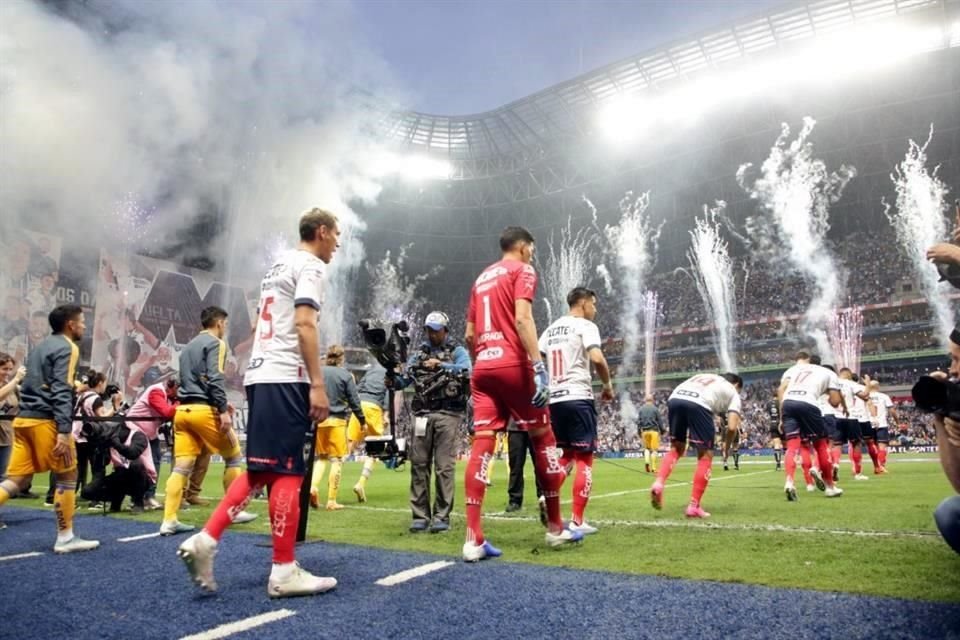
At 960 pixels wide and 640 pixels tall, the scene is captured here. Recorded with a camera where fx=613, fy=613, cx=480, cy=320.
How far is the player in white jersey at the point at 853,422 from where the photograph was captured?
38.4 ft

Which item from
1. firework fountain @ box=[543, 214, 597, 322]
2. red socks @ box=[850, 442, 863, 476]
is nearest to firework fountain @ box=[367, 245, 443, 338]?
firework fountain @ box=[543, 214, 597, 322]

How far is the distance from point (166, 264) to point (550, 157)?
25.8 m

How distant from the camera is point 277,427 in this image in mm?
3432

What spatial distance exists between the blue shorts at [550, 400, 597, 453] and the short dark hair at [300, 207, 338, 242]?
2724mm

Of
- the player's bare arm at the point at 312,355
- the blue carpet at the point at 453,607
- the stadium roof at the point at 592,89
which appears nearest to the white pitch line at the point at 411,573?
the blue carpet at the point at 453,607

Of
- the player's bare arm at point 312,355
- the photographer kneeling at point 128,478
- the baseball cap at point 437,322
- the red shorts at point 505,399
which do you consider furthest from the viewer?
the photographer kneeling at point 128,478

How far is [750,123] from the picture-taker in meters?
39.2

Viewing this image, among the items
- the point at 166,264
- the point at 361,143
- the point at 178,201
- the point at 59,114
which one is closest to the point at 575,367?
the point at 59,114

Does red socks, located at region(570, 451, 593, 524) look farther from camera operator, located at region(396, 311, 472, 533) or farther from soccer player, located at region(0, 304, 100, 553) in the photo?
soccer player, located at region(0, 304, 100, 553)

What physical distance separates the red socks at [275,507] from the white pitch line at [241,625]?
0.37 m

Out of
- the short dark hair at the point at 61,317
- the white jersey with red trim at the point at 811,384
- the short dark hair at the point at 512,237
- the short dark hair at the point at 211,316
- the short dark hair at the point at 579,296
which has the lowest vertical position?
the white jersey with red trim at the point at 811,384

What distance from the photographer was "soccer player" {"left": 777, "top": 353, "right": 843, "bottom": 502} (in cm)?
856

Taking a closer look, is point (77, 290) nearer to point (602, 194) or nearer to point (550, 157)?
point (550, 157)

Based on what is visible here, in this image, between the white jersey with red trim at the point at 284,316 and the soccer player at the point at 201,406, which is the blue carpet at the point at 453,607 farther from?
the soccer player at the point at 201,406
